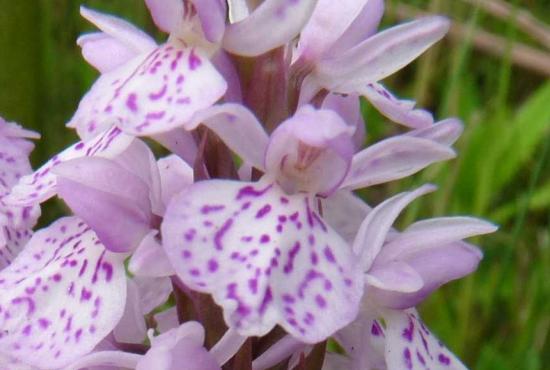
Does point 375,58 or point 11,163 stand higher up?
point 375,58

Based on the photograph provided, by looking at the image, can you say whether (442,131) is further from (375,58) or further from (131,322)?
(131,322)

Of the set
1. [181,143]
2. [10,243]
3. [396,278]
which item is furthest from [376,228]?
[10,243]

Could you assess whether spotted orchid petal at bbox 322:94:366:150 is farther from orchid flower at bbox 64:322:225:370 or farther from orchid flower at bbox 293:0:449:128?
orchid flower at bbox 64:322:225:370

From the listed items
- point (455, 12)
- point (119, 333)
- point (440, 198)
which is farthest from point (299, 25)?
point (455, 12)

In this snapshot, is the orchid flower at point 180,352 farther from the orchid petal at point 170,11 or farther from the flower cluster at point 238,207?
the orchid petal at point 170,11

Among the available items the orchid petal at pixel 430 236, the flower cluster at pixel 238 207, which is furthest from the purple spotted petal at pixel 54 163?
the orchid petal at pixel 430 236

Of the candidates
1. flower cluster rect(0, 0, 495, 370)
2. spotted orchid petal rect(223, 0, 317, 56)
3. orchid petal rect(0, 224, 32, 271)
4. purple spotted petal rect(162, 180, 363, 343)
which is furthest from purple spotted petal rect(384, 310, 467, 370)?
orchid petal rect(0, 224, 32, 271)

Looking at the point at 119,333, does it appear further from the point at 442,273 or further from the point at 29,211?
the point at 442,273
